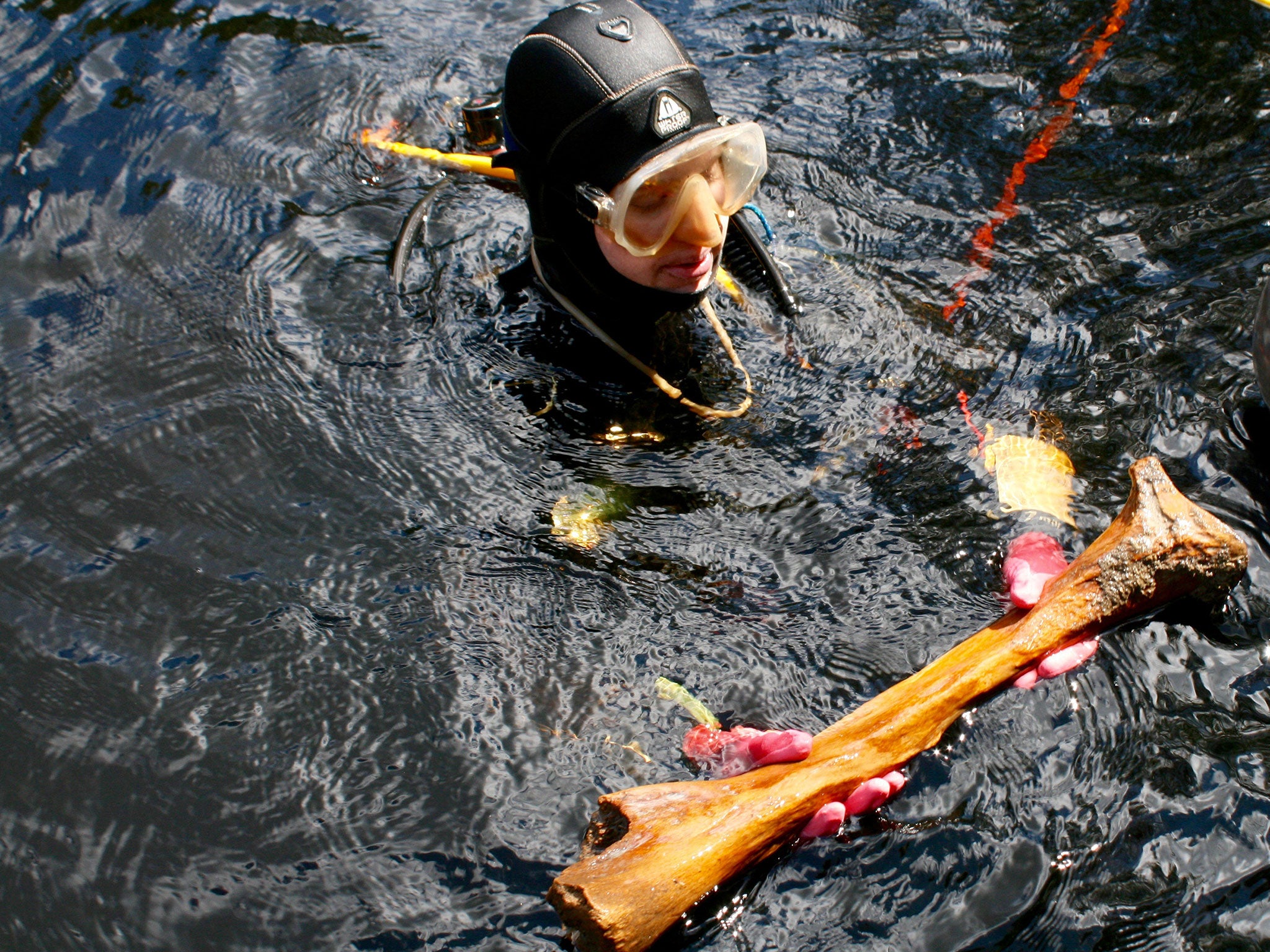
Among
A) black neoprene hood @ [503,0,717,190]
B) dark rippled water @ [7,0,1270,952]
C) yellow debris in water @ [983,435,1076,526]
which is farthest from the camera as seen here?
black neoprene hood @ [503,0,717,190]

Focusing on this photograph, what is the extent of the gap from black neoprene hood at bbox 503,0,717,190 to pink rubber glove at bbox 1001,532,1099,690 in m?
1.69

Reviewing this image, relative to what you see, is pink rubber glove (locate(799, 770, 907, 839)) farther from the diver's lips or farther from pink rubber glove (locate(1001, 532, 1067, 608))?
the diver's lips

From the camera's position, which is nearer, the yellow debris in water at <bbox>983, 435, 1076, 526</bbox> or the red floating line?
the yellow debris in water at <bbox>983, 435, 1076, 526</bbox>

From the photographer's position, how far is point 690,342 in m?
4.06

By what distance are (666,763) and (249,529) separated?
167cm

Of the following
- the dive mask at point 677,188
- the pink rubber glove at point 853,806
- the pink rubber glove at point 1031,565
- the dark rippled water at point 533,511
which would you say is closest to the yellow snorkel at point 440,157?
the dark rippled water at point 533,511

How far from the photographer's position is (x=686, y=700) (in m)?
2.86

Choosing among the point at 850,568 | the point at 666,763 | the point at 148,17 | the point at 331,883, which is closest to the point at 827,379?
the point at 850,568

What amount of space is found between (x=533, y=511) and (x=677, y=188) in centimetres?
116

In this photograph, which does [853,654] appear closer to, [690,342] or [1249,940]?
[1249,940]

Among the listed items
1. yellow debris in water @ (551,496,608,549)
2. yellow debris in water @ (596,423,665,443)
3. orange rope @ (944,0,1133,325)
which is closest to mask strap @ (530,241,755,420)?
yellow debris in water @ (596,423,665,443)

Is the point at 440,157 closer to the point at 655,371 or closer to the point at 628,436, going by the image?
the point at 655,371

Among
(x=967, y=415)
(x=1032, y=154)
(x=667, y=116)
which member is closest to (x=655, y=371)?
(x=667, y=116)

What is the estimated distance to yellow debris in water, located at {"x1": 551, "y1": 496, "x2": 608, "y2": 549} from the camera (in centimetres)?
339
